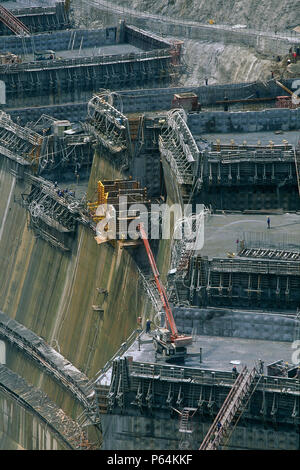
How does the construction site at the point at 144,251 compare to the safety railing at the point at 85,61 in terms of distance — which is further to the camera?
the safety railing at the point at 85,61

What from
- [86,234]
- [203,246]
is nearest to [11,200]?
[86,234]

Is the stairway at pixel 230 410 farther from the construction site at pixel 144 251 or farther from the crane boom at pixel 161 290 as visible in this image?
the crane boom at pixel 161 290

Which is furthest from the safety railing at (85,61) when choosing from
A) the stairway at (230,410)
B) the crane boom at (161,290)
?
the stairway at (230,410)

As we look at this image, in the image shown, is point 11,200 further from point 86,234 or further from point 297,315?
point 297,315

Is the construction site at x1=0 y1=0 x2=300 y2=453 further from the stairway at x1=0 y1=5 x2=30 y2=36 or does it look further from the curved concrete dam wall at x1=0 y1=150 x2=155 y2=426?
the stairway at x1=0 y1=5 x2=30 y2=36

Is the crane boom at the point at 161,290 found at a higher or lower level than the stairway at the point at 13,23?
lower
